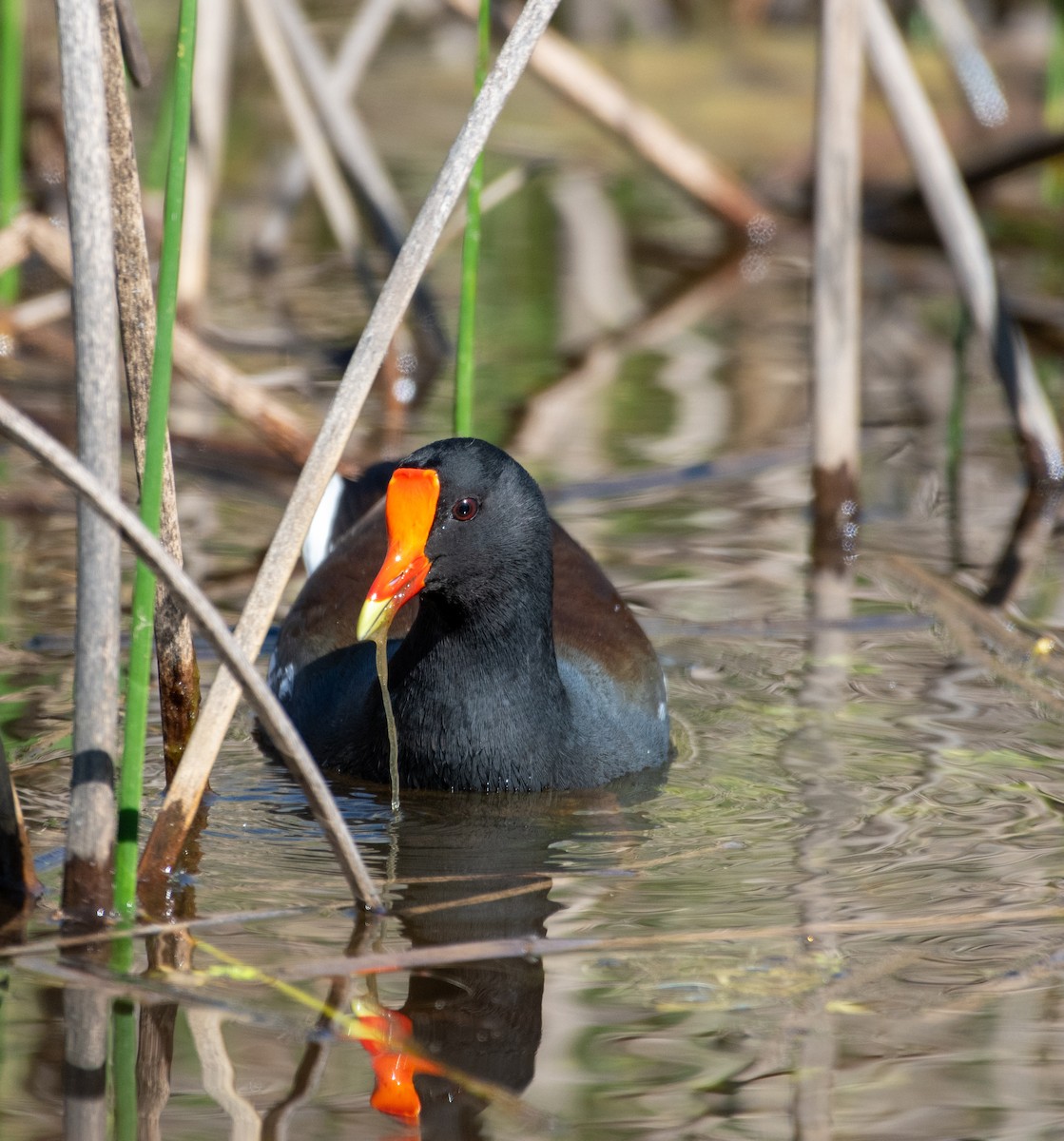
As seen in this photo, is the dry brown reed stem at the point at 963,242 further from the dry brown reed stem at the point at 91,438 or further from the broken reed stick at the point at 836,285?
the dry brown reed stem at the point at 91,438

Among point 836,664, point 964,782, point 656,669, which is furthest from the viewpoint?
point 836,664

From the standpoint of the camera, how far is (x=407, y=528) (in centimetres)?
300

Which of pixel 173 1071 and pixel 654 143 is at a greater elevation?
pixel 654 143

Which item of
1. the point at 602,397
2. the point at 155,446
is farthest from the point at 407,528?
the point at 602,397

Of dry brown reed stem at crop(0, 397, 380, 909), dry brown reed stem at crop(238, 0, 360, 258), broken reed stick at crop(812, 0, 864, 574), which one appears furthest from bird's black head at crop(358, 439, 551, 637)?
dry brown reed stem at crop(238, 0, 360, 258)

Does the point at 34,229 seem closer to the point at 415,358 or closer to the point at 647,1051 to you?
the point at 415,358

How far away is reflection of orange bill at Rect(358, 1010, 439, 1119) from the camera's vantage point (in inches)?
83.3

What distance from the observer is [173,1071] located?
2182 mm

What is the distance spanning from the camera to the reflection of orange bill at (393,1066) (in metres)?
2.12

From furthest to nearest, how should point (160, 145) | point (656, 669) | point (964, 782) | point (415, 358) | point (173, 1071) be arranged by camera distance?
point (415, 358)
point (160, 145)
point (656, 669)
point (964, 782)
point (173, 1071)

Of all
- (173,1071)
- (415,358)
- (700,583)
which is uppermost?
(415,358)

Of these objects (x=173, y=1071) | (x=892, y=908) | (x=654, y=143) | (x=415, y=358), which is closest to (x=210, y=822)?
(x=173, y=1071)

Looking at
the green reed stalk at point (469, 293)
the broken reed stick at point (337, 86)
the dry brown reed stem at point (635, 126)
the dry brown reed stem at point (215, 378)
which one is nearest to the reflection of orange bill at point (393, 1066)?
the green reed stalk at point (469, 293)

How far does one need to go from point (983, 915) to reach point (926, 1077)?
492mm
